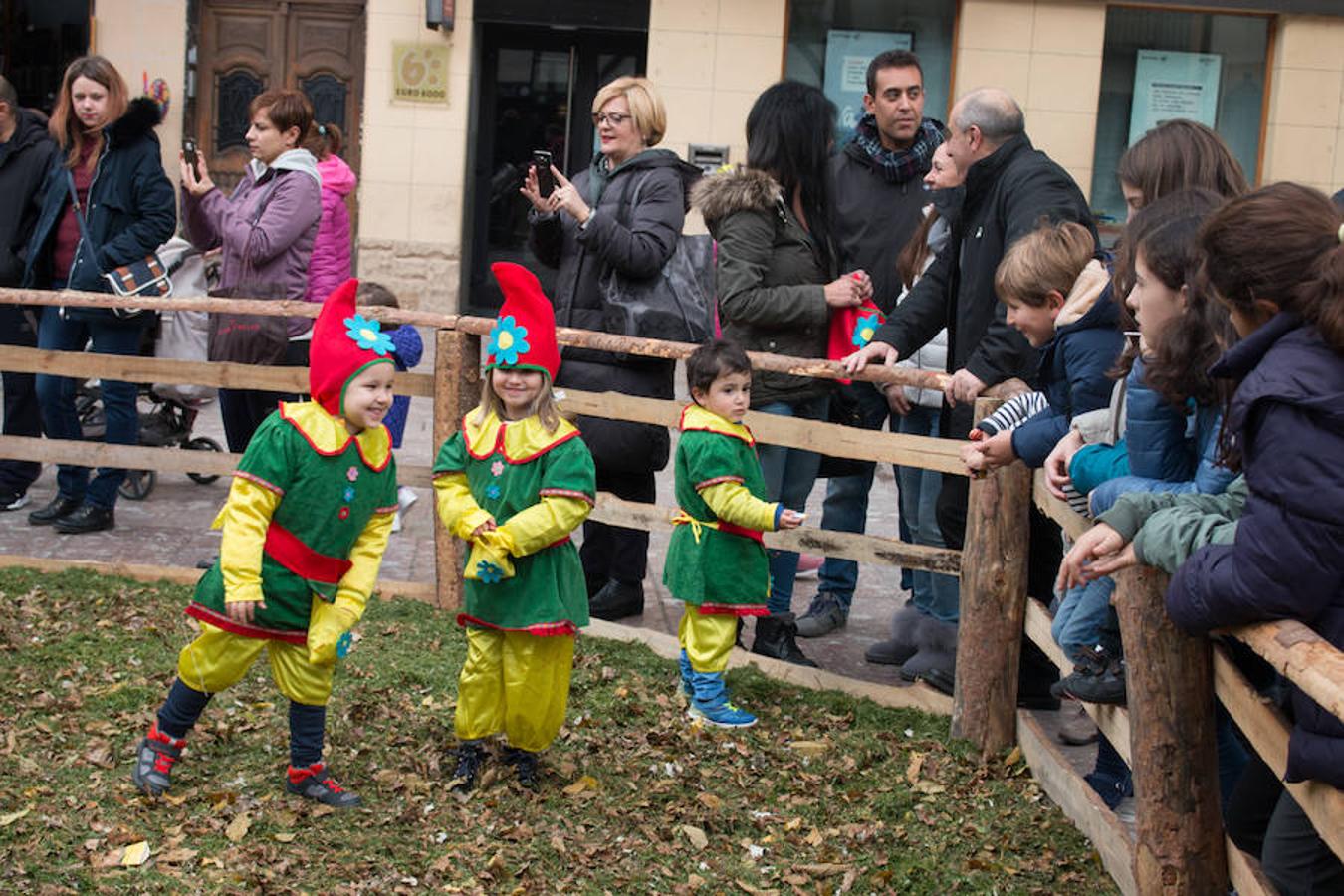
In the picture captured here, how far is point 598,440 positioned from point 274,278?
194 cm

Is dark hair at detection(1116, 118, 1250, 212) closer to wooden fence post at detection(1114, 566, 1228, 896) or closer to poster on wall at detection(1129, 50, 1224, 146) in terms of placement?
wooden fence post at detection(1114, 566, 1228, 896)

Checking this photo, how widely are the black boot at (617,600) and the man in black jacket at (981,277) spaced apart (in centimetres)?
163

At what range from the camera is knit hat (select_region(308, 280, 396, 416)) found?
5.12 metres

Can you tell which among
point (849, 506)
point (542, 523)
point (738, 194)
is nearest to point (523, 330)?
point (542, 523)

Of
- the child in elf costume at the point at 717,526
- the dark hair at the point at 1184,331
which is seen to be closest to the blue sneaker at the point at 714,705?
the child in elf costume at the point at 717,526

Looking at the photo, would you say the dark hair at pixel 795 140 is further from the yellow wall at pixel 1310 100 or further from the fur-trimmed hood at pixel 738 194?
the yellow wall at pixel 1310 100

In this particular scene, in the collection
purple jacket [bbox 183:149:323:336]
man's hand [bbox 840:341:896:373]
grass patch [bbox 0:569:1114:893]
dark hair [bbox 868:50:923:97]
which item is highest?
dark hair [bbox 868:50:923:97]

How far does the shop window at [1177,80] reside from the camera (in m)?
15.5

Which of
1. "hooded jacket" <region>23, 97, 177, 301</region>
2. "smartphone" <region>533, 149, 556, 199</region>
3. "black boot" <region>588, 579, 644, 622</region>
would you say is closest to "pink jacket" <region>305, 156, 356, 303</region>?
"hooded jacket" <region>23, 97, 177, 301</region>

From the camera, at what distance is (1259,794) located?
3.96 m

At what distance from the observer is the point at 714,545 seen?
242 inches

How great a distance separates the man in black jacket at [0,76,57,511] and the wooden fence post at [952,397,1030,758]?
17.1ft

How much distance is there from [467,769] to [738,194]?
8.29 feet

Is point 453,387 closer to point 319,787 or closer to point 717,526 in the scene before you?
point 717,526
